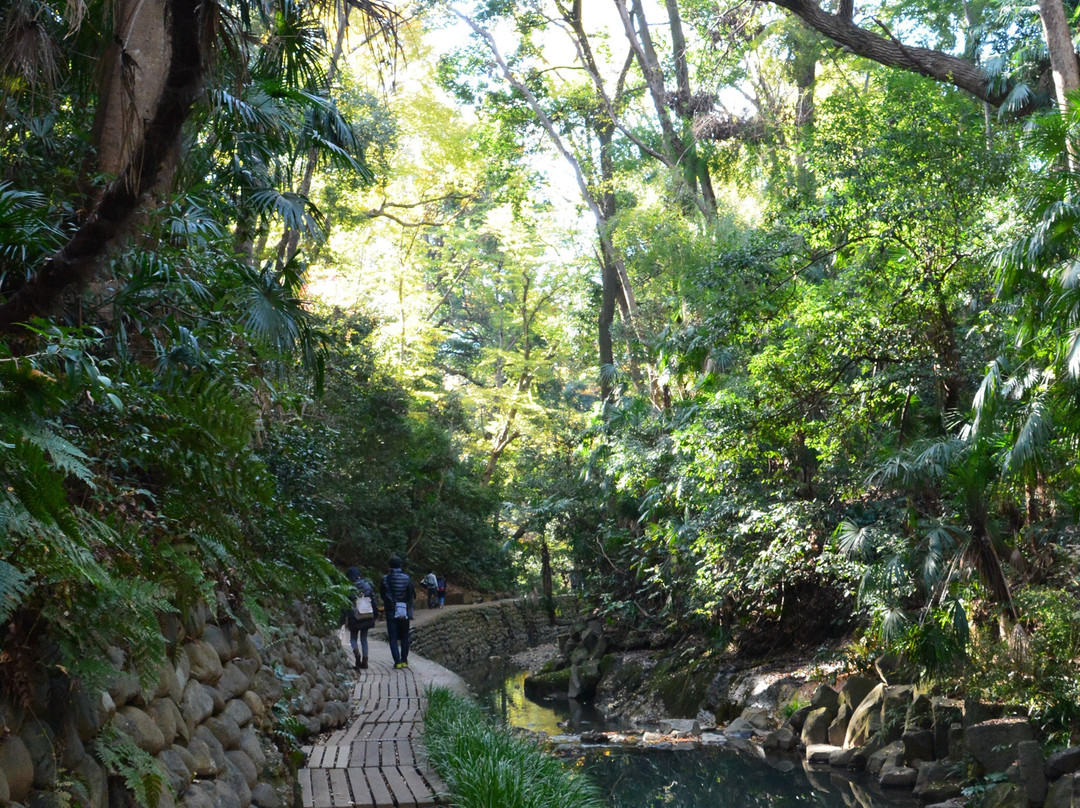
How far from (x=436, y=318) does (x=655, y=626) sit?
1784cm

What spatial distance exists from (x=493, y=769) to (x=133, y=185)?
14.2 feet

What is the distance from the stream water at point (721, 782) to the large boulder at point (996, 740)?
0.83 m

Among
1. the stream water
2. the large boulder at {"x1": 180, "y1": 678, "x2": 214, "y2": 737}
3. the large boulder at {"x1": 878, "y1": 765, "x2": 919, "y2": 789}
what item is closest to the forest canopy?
the large boulder at {"x1": 180, "y1": 678, "x2": 214, "y2": 737}

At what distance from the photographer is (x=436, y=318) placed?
33531 mm

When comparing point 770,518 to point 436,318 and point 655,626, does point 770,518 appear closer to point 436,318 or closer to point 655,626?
point 655,626

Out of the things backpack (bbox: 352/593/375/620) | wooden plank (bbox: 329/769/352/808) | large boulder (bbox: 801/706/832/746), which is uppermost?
backpack (bbox: 352/593/375/620)

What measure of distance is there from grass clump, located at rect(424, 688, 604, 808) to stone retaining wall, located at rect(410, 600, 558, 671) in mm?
11276

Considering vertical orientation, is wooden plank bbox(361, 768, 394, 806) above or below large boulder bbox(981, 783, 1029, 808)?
above

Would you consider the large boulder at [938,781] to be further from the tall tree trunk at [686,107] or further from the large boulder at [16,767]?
the tall tree trunk at [686,107]

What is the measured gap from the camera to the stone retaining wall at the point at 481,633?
20.8 meters

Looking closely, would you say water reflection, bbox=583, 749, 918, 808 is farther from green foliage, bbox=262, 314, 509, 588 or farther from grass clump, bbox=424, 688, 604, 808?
green foliage, bbox=262, 314, 509, 588

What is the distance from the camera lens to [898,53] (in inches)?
380

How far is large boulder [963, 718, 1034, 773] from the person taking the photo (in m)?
8.45

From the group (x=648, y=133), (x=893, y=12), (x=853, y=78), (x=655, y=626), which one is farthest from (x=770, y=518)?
(x=853, y=78)
